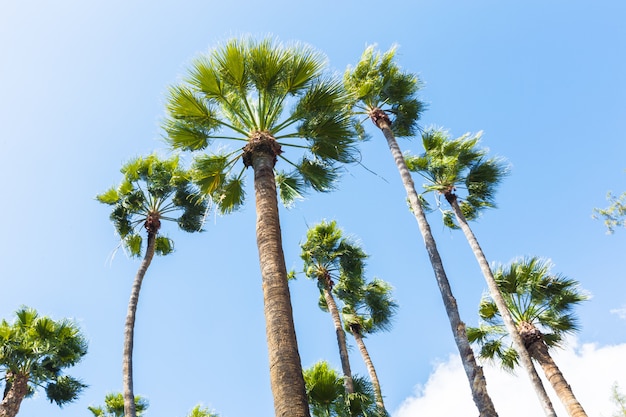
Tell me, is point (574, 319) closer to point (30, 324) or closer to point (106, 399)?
point (106, 399)

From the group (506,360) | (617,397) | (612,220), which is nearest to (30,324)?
(506,360)

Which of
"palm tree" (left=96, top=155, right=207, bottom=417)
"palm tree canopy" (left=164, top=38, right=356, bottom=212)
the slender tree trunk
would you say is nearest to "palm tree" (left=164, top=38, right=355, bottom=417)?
"palm tree canopy" (left=164, top=38, right=356, bottom=212)

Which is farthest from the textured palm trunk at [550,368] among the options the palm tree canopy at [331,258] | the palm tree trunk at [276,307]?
the palm tree trunk at [276,307]

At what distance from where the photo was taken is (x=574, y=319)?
45.7ft

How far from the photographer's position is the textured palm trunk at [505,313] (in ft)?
34.4

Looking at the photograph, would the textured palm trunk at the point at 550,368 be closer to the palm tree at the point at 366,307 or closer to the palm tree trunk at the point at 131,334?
the palm tree at the point at 366,307

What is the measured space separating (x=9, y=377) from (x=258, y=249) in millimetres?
12683

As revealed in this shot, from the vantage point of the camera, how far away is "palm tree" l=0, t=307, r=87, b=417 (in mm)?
13844

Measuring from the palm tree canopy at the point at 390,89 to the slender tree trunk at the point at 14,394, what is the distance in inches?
547

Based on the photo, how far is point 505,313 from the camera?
1166cm

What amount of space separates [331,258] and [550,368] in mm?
7904

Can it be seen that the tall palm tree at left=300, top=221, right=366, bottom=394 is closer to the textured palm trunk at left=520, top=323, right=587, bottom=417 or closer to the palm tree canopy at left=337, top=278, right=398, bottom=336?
the palm tree canopy at left=337, top=278, right=398, bottom=336

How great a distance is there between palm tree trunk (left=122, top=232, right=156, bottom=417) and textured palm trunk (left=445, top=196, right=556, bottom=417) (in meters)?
9.53

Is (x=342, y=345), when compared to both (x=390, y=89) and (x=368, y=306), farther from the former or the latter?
(x=390, y=89)
